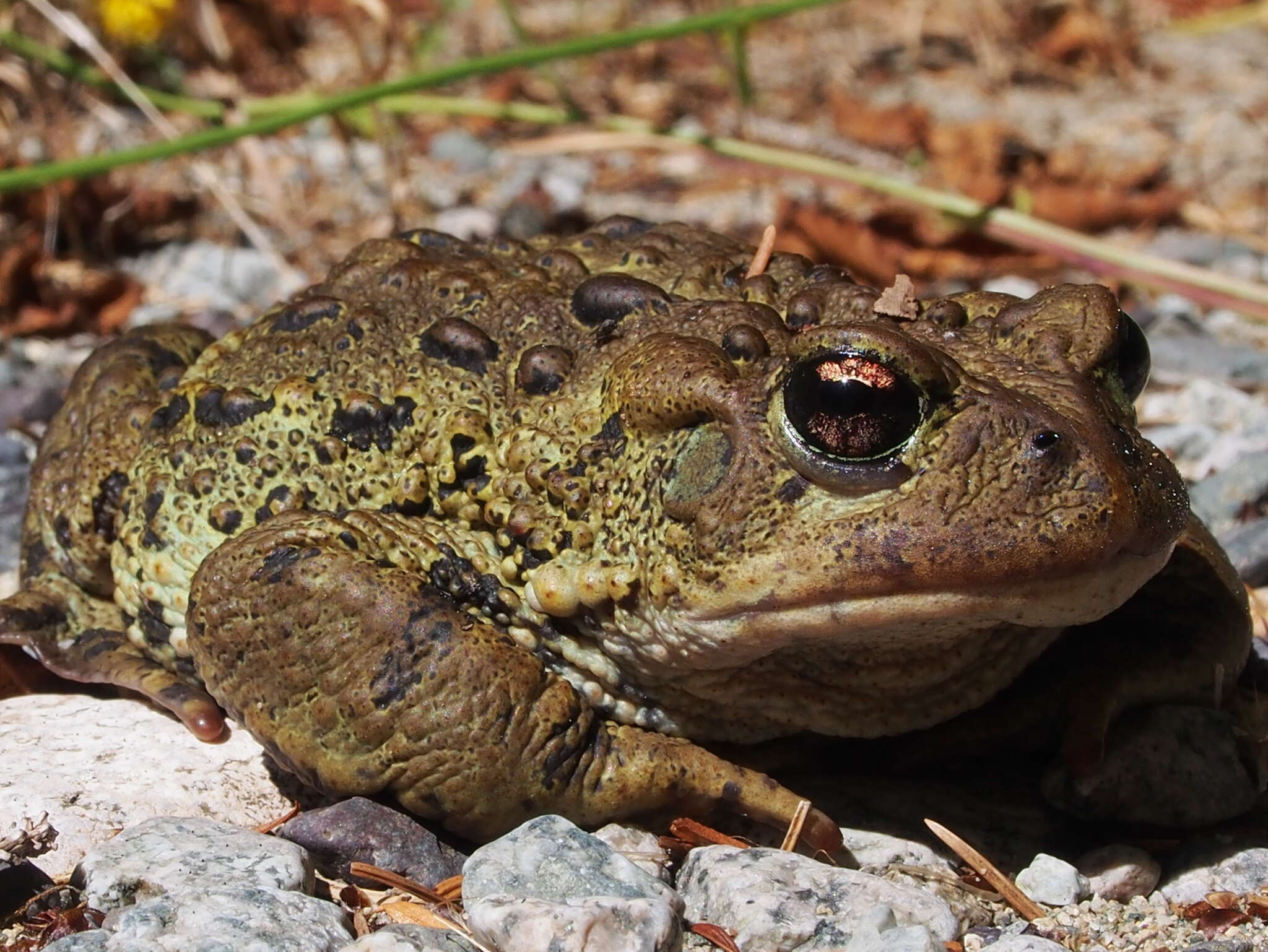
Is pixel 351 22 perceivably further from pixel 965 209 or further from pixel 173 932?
pixel 173 932

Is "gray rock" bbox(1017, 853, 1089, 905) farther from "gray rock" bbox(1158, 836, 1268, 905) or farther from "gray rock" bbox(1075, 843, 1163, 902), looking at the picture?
"gray rock" bbox(1158, 836, 1268, 905)

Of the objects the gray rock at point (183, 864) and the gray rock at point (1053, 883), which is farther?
the gray rock at point (1053, 883)

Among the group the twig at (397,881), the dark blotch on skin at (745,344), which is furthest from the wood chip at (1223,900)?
the twig at (397,881)

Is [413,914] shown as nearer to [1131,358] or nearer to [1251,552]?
[1131,358]

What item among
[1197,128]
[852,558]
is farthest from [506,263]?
[1197,128]

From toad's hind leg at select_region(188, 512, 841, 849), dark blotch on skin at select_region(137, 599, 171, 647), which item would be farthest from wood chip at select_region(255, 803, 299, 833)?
dark blotch on skin at select_region(137, 599, 171, 647)

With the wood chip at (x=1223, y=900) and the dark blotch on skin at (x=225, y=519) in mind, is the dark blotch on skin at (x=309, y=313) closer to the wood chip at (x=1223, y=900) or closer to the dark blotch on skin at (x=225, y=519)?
the dark blotch on skin at (x=225, y=519)
